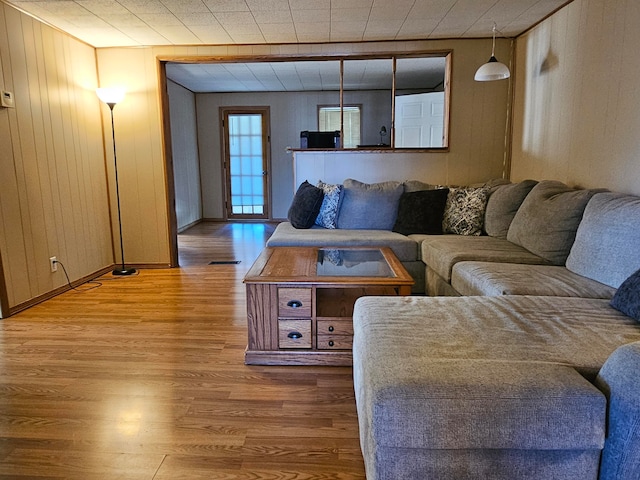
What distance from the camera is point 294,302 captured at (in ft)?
7.34

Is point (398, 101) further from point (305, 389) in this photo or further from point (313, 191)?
point (305, 389)

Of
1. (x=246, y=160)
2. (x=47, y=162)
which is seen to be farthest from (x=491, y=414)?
(x=246, y=160)

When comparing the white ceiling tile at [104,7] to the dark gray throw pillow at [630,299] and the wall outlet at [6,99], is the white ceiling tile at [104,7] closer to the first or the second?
the wall outlet at [6,99]

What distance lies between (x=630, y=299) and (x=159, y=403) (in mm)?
2031

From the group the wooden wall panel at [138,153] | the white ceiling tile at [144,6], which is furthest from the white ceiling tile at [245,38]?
the wooden wall panel at [138,153]

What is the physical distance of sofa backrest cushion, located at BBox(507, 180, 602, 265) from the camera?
249 centimetres

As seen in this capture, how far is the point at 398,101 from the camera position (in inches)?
233

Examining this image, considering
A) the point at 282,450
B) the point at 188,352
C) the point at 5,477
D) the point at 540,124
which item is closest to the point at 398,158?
the point at 540,124

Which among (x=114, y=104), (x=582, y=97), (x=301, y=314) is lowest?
(x=301, y=314)

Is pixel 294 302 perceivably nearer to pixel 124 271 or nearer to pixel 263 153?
pixel 124 271

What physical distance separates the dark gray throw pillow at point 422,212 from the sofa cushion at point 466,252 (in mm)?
258

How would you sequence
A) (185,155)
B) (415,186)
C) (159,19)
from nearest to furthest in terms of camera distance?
1. (159,19)
2. (415,186)
3. (185,155)

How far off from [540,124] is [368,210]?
5.40 feet

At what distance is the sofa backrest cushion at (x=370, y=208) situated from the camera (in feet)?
12.8
